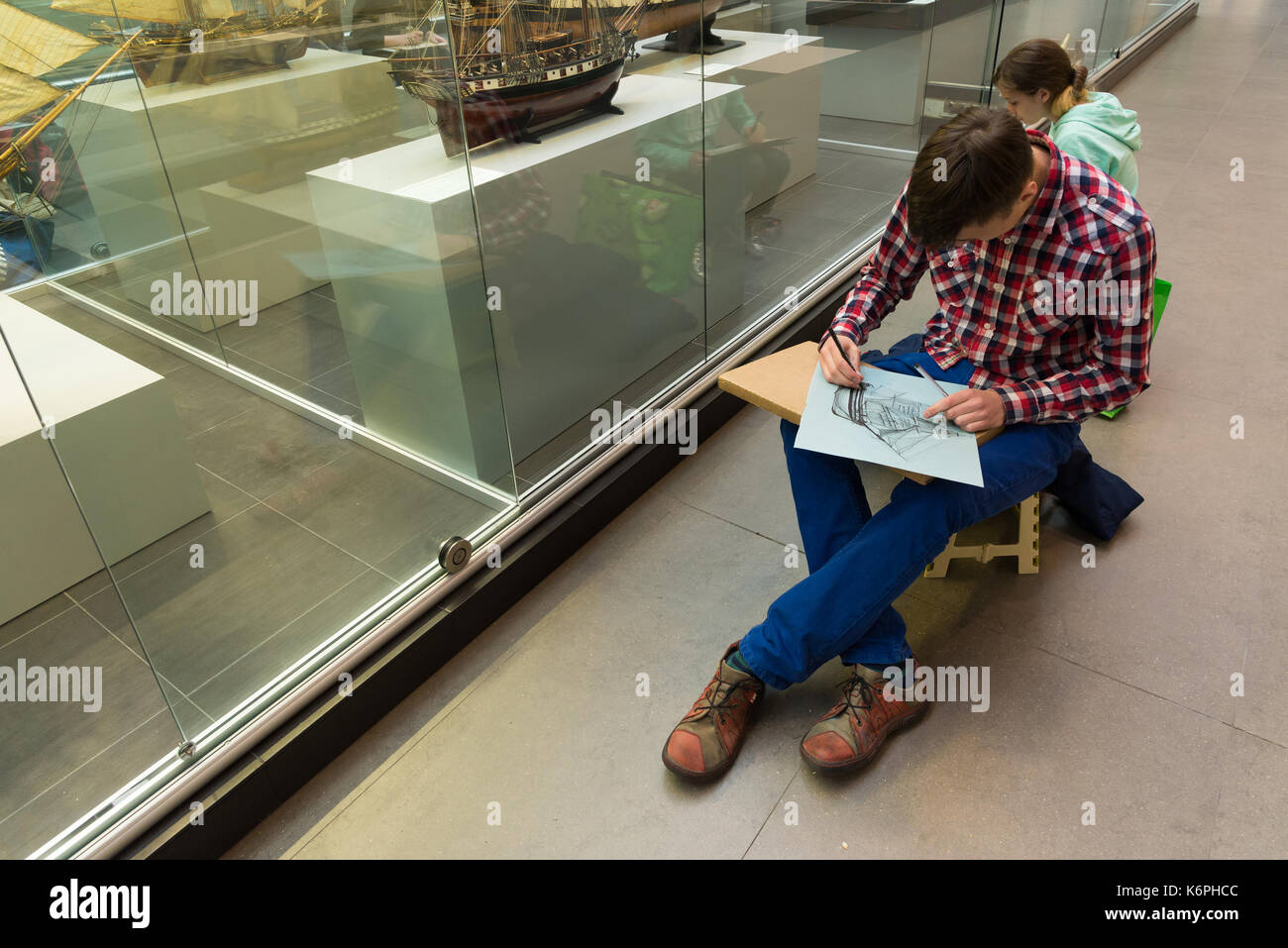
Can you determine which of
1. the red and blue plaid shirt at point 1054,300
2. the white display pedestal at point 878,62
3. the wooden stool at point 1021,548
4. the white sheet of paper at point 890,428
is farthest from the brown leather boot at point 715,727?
the white display pedestal at point 878,62

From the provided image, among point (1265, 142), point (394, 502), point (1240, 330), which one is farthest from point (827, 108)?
point (1265, 142)

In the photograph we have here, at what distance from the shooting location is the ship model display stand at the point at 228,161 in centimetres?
161

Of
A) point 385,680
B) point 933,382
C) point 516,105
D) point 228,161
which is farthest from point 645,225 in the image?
point 385,680

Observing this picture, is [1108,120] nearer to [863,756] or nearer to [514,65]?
[514,65]

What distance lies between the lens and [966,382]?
75.7 inches

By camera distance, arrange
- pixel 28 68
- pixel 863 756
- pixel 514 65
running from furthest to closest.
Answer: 1. pixel 514 65
2. pixel 863 756
3. pixel 28 68

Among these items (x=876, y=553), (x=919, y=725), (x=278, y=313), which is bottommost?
(x=919, y=725)

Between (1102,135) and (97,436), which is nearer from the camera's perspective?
(97,436)


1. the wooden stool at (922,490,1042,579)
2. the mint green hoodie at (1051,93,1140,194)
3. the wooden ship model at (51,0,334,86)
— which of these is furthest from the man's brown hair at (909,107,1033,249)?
the wooden ship model at (51,0,334,86)

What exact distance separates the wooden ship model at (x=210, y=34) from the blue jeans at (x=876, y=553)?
4.22ft

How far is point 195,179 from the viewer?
1.70 meters

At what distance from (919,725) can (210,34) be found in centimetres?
190

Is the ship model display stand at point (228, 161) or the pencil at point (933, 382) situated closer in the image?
the ship model display stand at point (228, 161)

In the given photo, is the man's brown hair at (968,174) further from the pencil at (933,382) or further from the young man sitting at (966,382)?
the pencil at (933,382)
